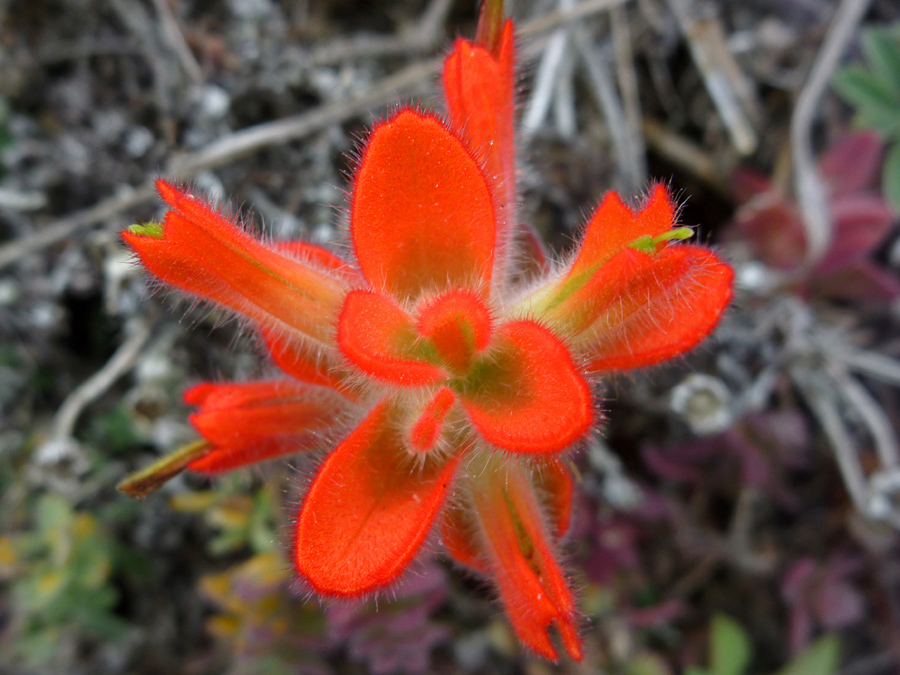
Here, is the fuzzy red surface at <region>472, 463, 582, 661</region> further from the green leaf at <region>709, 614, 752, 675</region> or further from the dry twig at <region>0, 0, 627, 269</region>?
the dry twig at <region>0, 0, 627, 269</region>

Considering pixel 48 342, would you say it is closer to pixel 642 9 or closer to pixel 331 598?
pixel 331 598

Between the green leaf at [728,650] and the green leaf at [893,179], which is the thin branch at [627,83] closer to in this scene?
the green leaf at [893,179]

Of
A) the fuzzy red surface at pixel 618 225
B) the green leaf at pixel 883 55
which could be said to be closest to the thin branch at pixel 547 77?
the green leaf at pixel 883 55

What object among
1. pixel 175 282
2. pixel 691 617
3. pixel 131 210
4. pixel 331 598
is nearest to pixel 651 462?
pixel 691 617

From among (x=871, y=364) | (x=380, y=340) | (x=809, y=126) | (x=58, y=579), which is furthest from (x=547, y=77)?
(x=58, y=579)

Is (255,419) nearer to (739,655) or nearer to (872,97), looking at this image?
(739,655)
